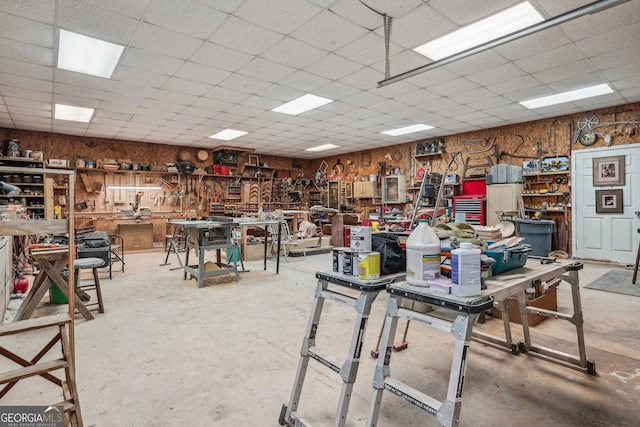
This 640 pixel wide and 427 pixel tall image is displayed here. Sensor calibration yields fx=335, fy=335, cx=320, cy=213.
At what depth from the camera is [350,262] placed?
1.68 meters

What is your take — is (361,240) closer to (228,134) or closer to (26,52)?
(26,52)

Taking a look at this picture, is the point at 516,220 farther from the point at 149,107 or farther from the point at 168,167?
the point at 168,167

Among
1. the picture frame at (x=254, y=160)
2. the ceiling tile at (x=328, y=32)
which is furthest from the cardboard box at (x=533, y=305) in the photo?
the picture frame at (x=254, y=160)

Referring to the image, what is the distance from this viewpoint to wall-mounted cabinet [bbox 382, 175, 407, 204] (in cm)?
922

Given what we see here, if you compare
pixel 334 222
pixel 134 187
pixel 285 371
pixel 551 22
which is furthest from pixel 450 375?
pixel 134 187

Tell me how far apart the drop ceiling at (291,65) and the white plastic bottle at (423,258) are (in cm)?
241

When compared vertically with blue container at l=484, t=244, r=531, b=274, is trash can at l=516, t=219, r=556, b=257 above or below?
below

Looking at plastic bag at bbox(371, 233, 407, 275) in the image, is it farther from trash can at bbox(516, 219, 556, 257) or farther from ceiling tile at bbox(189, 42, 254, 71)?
trash can at bbox(516, 219, 556, 257)

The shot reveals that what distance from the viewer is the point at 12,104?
5.63 meters

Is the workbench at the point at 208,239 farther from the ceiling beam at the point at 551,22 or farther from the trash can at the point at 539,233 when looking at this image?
the trash can at the point at 539,233

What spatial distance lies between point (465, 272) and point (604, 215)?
6.89 meters

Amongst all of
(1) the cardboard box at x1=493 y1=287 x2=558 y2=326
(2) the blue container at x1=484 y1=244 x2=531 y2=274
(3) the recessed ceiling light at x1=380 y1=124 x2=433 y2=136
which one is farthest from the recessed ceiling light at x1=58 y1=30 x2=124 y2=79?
(3) the recessed ceiling light at x1=380 y1=124 x2=433 y2=136

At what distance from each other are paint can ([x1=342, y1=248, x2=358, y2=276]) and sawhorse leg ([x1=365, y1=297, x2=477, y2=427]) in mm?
268

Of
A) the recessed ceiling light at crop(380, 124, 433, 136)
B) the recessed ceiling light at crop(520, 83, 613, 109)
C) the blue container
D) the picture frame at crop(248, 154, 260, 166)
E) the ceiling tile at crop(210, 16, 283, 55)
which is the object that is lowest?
the blue container
